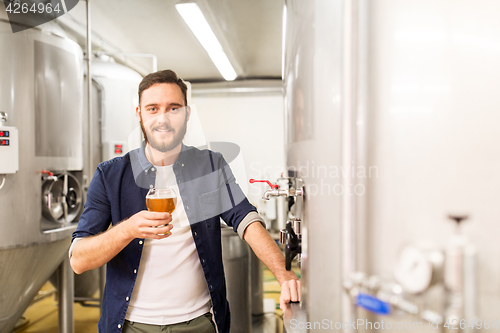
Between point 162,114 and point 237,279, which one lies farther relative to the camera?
point 237,279

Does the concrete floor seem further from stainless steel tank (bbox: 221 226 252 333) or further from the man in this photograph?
the man

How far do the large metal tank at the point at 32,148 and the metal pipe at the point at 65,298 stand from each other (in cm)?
17

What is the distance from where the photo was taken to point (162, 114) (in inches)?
53.6

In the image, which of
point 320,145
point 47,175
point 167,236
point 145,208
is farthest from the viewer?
point 47,175

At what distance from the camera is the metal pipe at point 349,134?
62 cm

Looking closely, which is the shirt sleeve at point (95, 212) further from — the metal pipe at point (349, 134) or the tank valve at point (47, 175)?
the tank valve at point (47, 175)

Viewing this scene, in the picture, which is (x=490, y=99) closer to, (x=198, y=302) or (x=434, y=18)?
(x=434, y=18)

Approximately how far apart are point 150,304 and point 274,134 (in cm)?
458

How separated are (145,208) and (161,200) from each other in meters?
0.32

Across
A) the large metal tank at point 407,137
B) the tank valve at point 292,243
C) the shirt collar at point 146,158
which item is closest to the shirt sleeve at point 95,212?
the shirt collar at point 146,158

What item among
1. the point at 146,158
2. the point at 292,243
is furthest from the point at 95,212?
the point at 292,243

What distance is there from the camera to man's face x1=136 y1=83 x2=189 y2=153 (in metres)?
1.36

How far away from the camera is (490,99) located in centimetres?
52

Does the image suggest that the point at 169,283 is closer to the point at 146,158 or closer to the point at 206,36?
the point at 146,158
